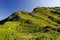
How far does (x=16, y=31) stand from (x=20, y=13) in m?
33.1

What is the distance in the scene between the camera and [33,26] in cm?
15088

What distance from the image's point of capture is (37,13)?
180m

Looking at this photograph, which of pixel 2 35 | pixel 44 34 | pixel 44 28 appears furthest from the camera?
pixel 44 28

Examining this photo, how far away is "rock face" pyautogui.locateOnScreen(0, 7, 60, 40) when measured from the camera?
13250 cm

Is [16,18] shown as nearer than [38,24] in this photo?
No

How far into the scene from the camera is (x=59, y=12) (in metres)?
185

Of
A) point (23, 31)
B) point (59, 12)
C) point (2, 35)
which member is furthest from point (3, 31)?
point (59, 12)

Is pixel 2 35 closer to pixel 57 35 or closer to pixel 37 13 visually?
pixel 57 35

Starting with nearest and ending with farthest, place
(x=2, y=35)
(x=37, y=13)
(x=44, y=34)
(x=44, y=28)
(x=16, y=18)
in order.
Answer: (x=2, y=35), (x=44, y=34), (x=44, y=28), (x=16, y=18), (x=37, y=13)

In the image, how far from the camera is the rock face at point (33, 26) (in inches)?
5217

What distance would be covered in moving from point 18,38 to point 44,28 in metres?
24.8

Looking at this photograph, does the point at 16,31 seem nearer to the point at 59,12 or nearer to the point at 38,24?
the point at 38,24

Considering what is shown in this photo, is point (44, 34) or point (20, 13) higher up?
point (20, 13)

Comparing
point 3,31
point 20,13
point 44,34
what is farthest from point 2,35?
point 20,13
